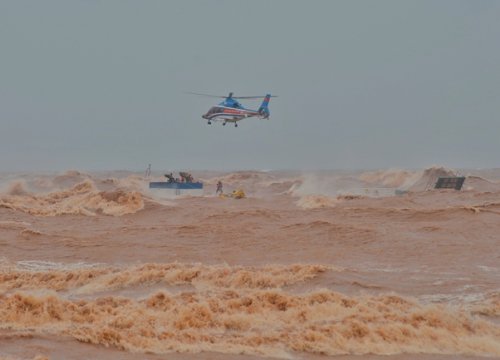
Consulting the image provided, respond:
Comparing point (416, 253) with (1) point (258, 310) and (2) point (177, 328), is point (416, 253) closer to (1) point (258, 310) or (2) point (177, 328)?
(1) point (258, 310)

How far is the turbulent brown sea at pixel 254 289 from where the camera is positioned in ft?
26.8

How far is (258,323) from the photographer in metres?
9.39

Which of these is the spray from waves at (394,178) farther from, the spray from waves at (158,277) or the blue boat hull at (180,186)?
the spray from waves at (158,277)

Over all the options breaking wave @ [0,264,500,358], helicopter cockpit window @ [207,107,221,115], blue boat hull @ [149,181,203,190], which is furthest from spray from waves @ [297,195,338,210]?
breaking wave @ [0,264,500,358]

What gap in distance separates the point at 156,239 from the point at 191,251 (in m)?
2.83

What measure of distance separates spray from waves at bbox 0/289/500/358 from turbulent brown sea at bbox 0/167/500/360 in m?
0.03

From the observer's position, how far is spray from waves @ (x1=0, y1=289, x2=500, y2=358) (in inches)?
322

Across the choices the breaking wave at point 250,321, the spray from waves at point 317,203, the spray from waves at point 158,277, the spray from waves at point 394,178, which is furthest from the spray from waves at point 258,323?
the spray from waves at point 394,178

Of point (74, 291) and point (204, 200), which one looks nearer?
point (74, 291)

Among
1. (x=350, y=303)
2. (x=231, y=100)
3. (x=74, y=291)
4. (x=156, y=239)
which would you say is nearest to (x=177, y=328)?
(x=350, y=303)

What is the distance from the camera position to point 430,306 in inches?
395

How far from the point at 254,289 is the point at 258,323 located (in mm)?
2439

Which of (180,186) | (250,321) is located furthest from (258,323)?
(180,186)

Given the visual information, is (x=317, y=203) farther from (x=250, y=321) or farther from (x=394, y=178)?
(x=394, y=178)
